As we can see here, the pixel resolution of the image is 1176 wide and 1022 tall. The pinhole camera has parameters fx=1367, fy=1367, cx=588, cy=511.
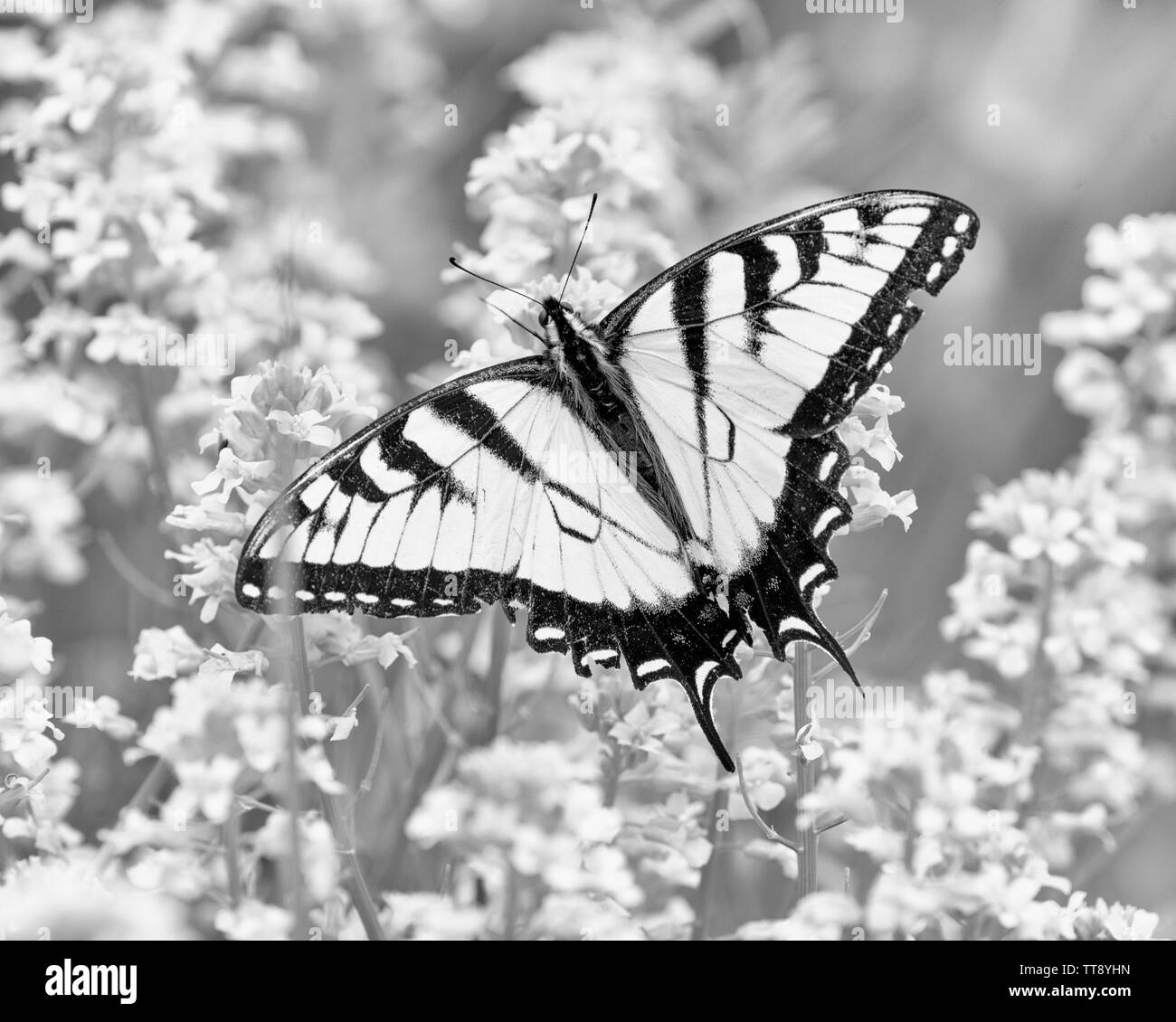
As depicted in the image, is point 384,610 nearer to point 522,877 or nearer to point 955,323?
point 522,877

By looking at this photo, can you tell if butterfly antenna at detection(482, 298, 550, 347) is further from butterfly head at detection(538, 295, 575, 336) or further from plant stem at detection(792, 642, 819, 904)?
plant stem at detection(792, 642, 819, 904)

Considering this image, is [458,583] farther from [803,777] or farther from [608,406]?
[803,777]

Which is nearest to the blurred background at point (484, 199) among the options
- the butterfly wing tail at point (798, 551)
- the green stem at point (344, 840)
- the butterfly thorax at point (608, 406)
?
the butterfly thorax at point (608, 406)

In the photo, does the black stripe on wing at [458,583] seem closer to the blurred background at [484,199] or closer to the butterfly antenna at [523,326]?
the butterfly antenna at [523,326]

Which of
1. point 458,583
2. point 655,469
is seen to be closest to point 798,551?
point 655,469

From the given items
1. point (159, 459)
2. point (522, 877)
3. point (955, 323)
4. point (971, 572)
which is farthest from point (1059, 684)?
point (955, 323)

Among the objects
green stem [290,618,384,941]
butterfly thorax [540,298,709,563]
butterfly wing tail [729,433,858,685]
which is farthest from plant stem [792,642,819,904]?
green stem [290,618,384,941]

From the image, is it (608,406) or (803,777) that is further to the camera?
(608,406)
